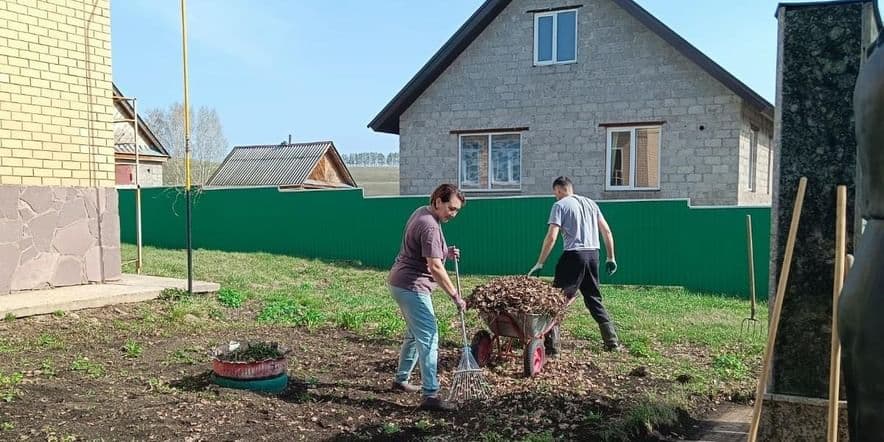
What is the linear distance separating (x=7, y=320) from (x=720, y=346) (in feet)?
24.7

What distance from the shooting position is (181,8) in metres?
9.41

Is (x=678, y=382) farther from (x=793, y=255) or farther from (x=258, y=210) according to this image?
(x=258, y=210)

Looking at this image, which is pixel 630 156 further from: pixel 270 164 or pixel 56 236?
pixel 270 164

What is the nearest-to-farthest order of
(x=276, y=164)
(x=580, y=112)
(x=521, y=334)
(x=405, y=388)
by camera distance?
(x=405, y=388), (x=521, y=334), (x=580, y=112), (x=276, y=164)

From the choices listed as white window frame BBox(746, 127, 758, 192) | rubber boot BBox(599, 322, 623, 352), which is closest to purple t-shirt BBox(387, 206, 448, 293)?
rubber boot BBox(599, 322, 623, 352)

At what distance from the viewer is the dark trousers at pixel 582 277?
7023mm

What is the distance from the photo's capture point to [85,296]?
8.13m

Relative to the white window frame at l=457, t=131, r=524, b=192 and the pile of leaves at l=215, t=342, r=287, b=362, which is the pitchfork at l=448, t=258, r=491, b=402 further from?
the white window frame at l=457, t=131, r=524, b=192

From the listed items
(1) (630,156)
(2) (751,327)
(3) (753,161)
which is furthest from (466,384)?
(3) (753,161)

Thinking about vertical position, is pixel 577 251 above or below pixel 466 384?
above

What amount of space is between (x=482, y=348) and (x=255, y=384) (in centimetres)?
210

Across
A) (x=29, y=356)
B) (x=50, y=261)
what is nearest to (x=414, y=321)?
(x=29, y=356)

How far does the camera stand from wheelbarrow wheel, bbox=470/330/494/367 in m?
6.39

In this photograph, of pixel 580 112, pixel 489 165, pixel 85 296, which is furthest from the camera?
pixel 489 165
